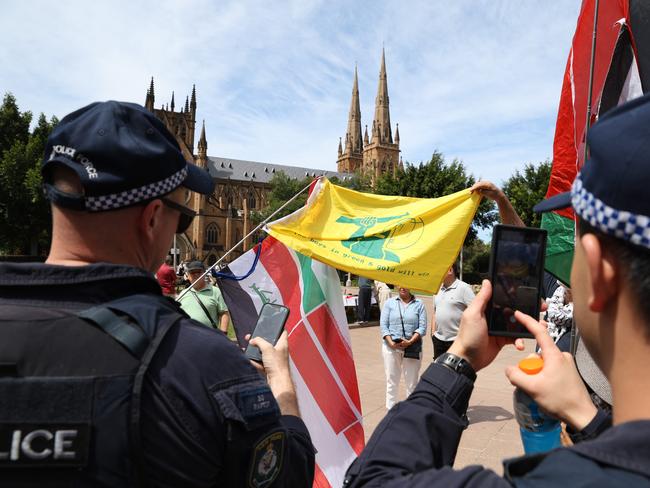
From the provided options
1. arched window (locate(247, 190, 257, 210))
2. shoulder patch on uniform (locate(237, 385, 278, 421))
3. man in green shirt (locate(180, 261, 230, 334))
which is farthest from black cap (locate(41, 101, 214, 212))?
arched window (locate(247, 190, 257, 210))

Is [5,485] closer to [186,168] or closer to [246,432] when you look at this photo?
[246,432]

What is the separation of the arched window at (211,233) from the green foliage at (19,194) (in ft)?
160

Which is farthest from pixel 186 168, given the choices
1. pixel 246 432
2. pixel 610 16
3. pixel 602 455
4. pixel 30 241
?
pixel 30 241

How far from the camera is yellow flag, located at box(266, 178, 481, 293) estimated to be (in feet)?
15.5

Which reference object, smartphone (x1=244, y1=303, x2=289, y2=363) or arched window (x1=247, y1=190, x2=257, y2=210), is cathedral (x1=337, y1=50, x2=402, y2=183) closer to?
arched window (x1=247, y1=190, x2=257, y2=210)

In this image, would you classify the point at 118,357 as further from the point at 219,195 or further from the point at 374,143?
the point at 374,143

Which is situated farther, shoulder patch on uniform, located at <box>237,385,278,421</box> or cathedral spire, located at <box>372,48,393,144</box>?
cathedral spire, located at <box>372,48,393,144</box>

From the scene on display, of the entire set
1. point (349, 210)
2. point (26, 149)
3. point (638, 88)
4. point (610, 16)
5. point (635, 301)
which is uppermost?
point (26, 149)

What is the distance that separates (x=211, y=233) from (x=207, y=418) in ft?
300

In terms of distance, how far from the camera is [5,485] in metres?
1.31

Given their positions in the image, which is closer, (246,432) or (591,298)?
(591,298)

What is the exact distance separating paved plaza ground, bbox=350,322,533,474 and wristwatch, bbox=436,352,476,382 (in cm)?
430

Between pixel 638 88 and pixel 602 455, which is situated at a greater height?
pixel 638 88

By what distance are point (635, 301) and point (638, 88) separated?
4.54 meters
